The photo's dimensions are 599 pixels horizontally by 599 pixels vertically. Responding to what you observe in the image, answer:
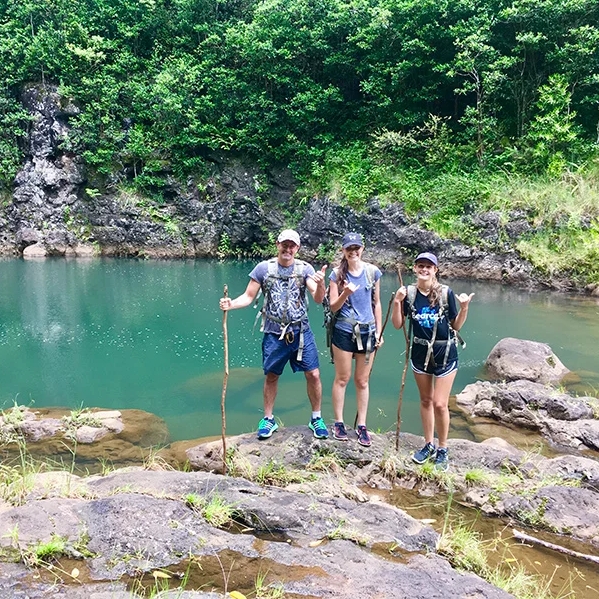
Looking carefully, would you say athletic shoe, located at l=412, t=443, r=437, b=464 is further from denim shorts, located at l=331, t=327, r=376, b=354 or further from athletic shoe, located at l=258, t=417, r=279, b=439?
athletic shoe, located at l=258, t=417, r=279, b=439

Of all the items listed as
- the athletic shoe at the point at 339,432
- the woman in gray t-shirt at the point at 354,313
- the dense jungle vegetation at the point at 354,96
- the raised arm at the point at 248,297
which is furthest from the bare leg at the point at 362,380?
the dense jungle vegetation at the point at 354,96

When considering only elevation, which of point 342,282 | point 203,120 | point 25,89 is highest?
point 25,89

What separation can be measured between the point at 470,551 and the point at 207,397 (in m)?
5.48

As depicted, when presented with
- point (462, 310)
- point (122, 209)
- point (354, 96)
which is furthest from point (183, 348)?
point (354, 96)

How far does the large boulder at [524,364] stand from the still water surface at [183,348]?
1.19 feet

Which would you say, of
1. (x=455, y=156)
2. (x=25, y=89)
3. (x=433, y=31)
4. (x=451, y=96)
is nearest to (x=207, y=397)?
(x=455, y=156)

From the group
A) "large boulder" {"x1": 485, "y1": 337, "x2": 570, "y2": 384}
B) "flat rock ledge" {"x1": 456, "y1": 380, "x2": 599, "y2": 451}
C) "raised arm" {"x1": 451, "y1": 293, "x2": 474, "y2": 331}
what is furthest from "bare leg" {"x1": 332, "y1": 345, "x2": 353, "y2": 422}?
"large boulder" {"x1": 485, "y1": 337, "x2": 570, "y2": 384}

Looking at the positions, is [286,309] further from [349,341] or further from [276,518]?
[276,518]

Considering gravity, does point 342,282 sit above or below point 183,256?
above

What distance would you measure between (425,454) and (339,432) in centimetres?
86

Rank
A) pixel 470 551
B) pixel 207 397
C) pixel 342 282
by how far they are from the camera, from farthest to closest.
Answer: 1. pixel 207 397
2. pixel 342 282
3. pixel 470 551

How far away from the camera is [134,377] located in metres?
9.24

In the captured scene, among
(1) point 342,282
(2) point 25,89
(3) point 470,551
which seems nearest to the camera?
(3) point 470,551

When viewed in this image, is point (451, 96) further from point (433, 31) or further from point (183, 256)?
point (183, 256)
